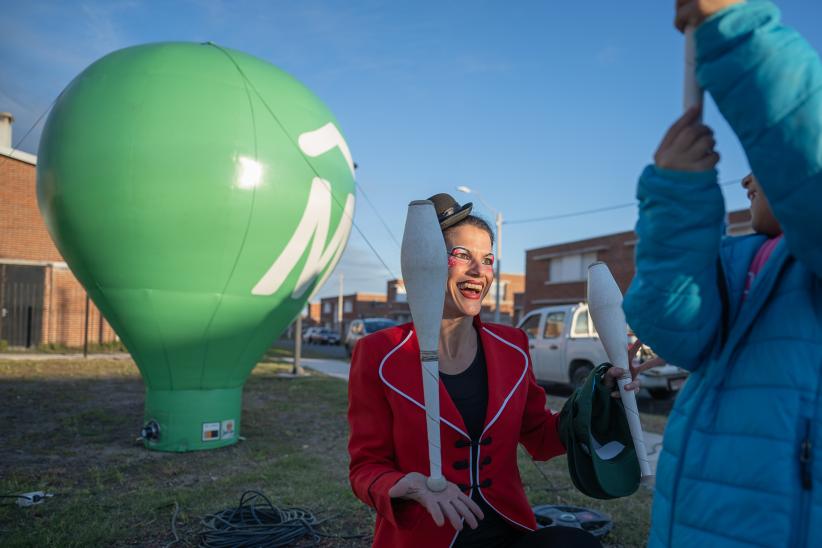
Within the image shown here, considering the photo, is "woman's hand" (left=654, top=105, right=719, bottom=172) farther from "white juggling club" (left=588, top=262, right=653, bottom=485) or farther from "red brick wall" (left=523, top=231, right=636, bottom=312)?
"red brick wall" (left=523, top=231, right=636, bottom=312)

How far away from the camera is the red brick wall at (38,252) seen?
65.4 feet

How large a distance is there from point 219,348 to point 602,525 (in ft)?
14.4

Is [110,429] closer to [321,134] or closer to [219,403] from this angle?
[219,403]

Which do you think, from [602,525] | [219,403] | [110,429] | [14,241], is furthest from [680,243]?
[14,241]

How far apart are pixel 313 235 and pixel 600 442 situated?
5303 millimetres

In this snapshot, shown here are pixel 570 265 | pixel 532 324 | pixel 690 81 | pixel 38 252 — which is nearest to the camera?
pixel 690 81

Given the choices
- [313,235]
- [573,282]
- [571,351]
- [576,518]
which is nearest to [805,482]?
[576,518]

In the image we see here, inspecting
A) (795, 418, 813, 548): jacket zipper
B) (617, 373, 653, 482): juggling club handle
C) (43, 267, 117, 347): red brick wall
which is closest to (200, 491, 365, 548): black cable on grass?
(617, 373, 653, 482): juggling club handle

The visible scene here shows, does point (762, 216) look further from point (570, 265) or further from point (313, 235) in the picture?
point (570, 265)

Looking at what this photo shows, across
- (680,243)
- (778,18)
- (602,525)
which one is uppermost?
(778,18)

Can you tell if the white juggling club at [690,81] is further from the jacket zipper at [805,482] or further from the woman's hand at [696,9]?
the jacket zipper at [805,482]

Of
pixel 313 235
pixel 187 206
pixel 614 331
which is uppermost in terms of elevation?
pixel 187 206

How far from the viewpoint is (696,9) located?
41.3 inches

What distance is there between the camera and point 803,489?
107cm
